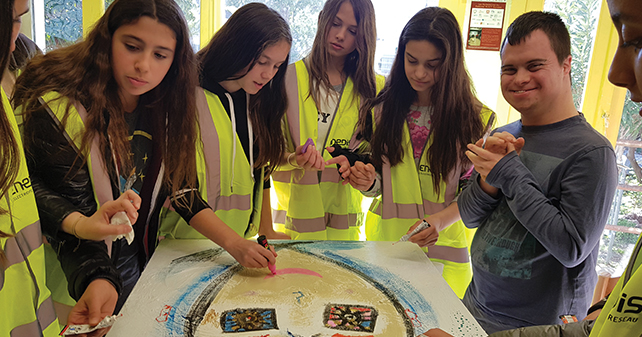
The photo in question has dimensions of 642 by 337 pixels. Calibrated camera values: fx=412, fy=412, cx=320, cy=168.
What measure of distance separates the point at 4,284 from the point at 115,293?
0.24 meters

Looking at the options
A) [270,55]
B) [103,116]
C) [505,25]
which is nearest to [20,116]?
[103,116]

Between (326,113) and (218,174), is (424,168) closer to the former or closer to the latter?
(326,113)

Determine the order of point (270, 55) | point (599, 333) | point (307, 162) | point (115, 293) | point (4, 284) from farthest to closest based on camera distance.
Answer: point (307, 162) → point (270, 55) → point (115, 293) → point (4, 284) → point (599, 333)

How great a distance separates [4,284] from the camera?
3.05 feet

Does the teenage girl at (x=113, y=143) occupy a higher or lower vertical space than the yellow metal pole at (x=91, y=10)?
lower

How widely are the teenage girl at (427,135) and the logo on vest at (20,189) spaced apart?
51.2 inches

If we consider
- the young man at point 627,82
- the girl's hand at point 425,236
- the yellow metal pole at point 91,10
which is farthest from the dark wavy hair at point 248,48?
the yellow metal pole at point 91,10

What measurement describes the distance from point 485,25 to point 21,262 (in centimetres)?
304

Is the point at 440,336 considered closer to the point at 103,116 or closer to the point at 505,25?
the point at 103,116

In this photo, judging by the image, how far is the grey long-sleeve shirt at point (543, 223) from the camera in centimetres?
118

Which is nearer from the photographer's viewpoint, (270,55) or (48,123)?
(48,123)

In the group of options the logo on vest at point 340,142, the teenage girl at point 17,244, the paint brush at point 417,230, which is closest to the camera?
the teenage girl at point 17,244

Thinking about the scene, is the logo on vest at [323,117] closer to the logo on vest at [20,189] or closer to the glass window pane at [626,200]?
the logo on vest at [20,189]

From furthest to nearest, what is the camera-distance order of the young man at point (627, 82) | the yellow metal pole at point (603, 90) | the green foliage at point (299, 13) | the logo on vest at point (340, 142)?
1. the green foliage at point (299, 13)
2. the yellow metal pole at point (603, 90)
3. the logo on vest at point (340, 142)
4. the young man at point (627, 82)
